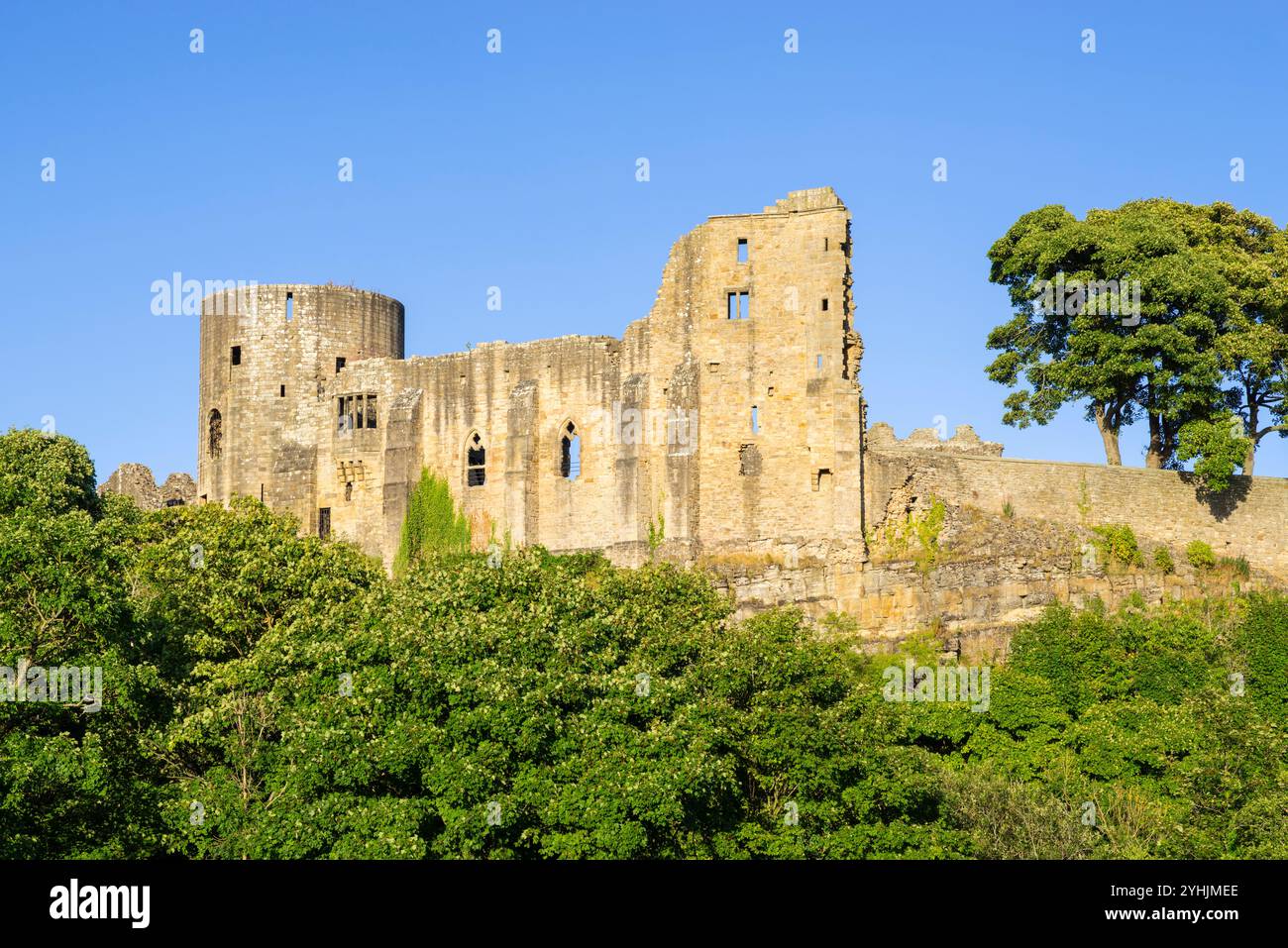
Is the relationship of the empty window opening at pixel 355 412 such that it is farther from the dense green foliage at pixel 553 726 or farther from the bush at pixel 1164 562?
the bush at pixel 1164 562

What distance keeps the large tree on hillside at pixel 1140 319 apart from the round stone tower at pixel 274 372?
2326cm

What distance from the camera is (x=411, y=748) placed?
119 feet

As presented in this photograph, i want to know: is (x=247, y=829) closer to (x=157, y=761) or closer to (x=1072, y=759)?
(x=157, y=761)

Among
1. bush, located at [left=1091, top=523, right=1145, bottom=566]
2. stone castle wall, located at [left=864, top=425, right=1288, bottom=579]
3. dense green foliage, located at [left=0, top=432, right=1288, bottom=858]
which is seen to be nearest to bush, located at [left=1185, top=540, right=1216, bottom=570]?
stone castle wall, located at [left=864, top=425, right=1288, bottom=579]

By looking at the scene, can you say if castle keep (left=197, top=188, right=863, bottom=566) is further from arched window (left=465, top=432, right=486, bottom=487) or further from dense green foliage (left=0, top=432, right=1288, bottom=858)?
dense green foliage (left=0, top=432, right=1288, bottom=858)

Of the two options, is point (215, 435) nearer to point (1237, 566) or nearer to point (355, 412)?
point (355, 412)

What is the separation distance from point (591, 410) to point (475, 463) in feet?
16.0

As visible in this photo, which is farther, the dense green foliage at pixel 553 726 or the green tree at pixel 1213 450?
the green tree at pixel 1213 450

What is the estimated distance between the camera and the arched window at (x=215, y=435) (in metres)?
72.2

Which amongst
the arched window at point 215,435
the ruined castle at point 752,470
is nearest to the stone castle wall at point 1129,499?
the ruined castle at point 752,470

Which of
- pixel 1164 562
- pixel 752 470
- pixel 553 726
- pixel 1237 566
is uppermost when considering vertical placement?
pixel 752 470

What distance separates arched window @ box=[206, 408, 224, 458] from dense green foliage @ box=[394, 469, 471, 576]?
404 inches

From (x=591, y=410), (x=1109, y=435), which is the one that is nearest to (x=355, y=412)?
(x=591, y=410)

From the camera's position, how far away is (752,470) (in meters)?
58.4
